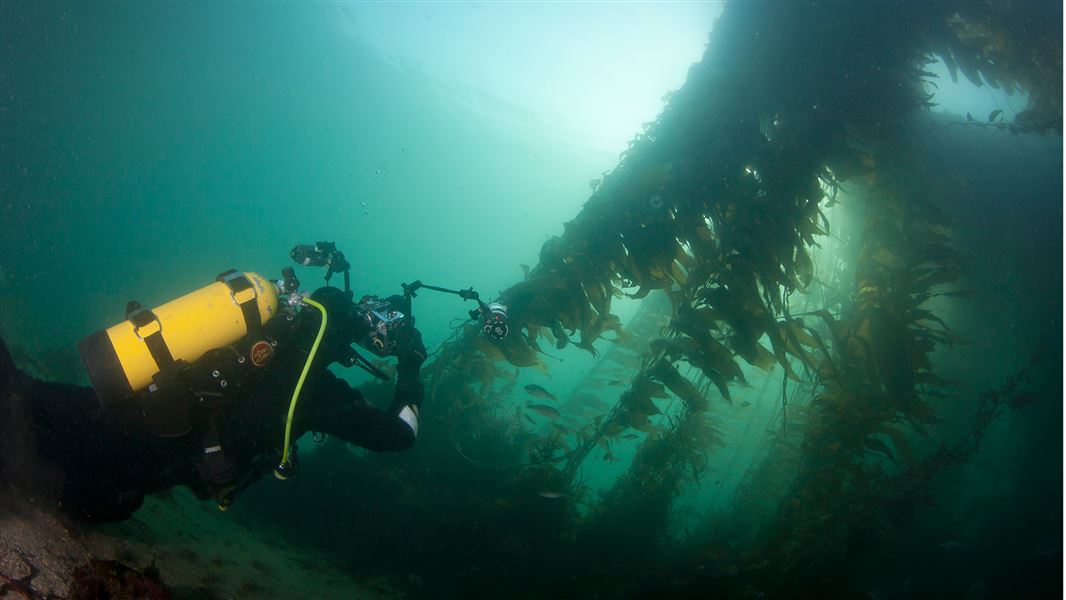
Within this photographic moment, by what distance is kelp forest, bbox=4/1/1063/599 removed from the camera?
19.7 ft

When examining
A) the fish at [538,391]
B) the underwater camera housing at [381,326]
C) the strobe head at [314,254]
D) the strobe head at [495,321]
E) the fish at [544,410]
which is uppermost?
the fish at [538,391]

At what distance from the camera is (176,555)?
401cm

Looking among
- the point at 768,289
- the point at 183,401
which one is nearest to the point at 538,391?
the point at 768,289

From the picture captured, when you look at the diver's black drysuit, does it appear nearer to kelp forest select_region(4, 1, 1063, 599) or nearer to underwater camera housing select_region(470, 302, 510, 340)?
underwater camera housing select_region(470, 302, 510, 340)

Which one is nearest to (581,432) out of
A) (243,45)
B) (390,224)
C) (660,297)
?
(660,297)

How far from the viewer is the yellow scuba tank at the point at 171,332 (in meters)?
2.96

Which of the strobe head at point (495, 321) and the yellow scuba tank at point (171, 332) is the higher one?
the strobe head at point (495, 321)

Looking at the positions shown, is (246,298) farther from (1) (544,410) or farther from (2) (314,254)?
(1) (544,410)

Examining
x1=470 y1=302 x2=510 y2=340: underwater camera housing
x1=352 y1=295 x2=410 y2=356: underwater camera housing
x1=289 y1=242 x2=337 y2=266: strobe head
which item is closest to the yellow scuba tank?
x1=289 y1=242 x2=337 y2=266: strobe head

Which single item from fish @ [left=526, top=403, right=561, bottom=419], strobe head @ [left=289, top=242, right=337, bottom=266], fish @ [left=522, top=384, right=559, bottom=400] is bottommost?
strobe head @ [left=289, top=242, right=337, bottom=266]

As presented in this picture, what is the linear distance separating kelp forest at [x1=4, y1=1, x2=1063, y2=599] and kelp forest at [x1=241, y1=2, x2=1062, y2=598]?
0.03 meters

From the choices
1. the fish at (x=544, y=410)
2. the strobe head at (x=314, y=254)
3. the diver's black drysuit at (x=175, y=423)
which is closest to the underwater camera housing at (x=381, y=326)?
the diver's black drysuit at (x=175, y=423)

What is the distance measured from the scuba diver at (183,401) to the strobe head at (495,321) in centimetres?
104

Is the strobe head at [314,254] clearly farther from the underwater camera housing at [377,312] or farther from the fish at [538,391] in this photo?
the fish at [538,391]
